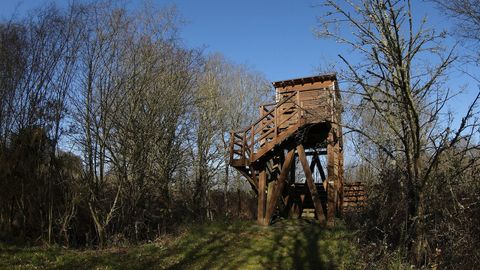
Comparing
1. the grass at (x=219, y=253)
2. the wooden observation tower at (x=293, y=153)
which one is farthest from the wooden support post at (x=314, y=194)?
the grass at (x=219, y=253)

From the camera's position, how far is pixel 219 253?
31.7 ft

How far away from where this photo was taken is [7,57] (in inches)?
486

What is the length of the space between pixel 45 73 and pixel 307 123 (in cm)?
799

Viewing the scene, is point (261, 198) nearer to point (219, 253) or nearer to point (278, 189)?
→ point (278, 189)

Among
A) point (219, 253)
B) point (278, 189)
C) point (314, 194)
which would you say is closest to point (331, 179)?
point (314, 194)

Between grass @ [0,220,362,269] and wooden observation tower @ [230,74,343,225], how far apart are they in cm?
165

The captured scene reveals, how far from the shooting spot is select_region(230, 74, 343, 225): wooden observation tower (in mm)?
13039

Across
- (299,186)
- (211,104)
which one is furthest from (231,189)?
(299,186)

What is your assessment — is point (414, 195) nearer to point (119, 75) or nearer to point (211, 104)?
point (119, 75)

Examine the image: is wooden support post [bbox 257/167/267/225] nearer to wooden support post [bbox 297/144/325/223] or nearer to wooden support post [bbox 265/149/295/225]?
wooden support post [bbox 265/149/295/225]

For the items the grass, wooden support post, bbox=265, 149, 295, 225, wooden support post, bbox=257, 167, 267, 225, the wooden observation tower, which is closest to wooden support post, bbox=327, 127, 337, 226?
the wooden observation tower

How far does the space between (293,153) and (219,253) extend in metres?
4.98

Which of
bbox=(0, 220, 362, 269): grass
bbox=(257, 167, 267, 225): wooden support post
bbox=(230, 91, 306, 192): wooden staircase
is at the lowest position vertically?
bbox=(0, 220, 362, 269): grass

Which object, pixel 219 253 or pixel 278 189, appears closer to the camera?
pixel 219 253
